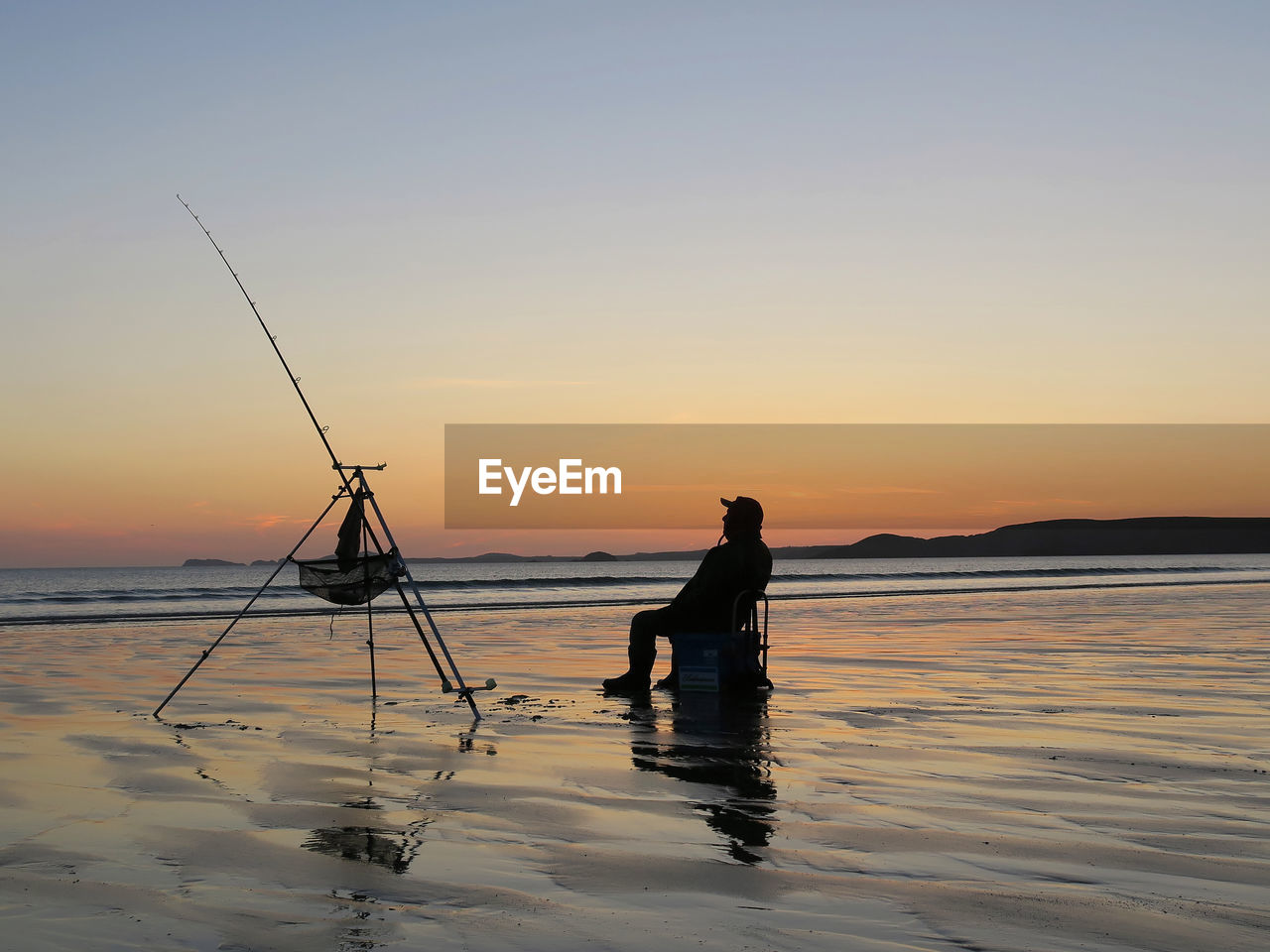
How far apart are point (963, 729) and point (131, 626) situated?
2029 cm

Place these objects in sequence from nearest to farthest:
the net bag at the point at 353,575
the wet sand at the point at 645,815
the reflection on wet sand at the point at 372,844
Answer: the wet sand at the point at 645,815
the reflection on wet sand at the point at 372,844
the net bag at the point at 353,575

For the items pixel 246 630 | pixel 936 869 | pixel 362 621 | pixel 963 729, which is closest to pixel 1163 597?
Result: pixel 362 621

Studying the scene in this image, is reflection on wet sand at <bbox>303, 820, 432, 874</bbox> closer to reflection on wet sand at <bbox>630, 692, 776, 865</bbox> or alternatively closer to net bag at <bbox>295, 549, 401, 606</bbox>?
reflection on wet sand at <bbox>630, 692, 776, 865</bbox>

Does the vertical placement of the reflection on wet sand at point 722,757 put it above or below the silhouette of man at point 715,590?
below

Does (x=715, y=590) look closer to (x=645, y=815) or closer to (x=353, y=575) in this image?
(x=353, y=575)

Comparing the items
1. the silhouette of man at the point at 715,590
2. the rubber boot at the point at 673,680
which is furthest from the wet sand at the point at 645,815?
the silhouette of man at the point at 715,590

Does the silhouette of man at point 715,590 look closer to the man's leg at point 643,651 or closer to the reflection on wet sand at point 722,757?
the man's leg at point 643,651

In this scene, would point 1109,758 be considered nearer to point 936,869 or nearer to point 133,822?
point 936,869

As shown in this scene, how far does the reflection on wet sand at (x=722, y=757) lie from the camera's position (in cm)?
523

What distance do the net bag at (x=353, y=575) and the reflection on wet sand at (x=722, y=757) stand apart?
7.98 ft

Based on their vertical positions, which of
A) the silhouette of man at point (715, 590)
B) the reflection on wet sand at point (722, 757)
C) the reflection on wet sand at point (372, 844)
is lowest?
the reflection on wet sand at point (722, 757)

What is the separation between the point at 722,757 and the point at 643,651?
368 cm

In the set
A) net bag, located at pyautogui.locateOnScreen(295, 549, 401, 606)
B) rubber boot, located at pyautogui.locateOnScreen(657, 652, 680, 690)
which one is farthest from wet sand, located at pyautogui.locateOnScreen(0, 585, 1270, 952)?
net bag, located at pyautogui.locateOnScreen(295, 549, 401, 606)

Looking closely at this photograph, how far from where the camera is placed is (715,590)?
1073cm
